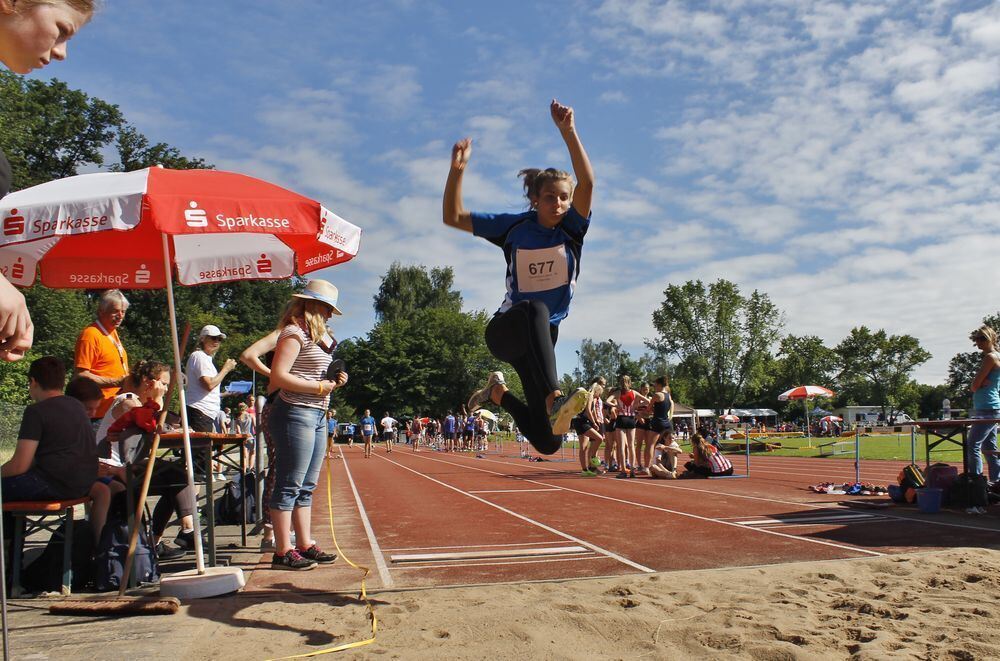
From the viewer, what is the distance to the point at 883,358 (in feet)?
225

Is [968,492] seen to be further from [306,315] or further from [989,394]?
[306,315]

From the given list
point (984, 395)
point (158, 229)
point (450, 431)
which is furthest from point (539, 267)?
point (450, 431)

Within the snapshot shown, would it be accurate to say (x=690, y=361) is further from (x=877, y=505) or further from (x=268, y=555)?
(x=268, y=555)

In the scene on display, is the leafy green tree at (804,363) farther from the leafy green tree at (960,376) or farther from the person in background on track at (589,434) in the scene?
the person in background on track at (589,434)

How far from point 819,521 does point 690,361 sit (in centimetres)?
5535

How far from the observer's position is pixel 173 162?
127ft

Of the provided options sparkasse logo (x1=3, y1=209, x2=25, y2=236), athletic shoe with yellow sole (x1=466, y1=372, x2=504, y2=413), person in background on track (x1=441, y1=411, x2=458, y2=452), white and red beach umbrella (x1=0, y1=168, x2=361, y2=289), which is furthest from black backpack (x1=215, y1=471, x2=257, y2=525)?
person in background on track (x1=441, y1=411, x2=458, y2=452)

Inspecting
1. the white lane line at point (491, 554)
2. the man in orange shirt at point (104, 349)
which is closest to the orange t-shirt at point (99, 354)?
the man in orange shirt at point (104, 349)

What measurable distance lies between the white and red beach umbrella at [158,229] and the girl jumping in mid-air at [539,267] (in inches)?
49.2

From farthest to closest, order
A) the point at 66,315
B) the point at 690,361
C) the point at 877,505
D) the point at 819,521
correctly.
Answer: the point at 690,361 → the point at 66,315 → the point at 877,505 → the point at 819,521

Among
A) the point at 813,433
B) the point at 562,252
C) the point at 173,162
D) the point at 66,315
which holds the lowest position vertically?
the point at 813,433

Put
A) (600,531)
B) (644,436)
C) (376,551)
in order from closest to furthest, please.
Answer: (376,551)
(600,531)
(644,436)

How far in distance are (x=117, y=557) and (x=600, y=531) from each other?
380cm

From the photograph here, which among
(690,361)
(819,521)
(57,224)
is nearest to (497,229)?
(57,224)
